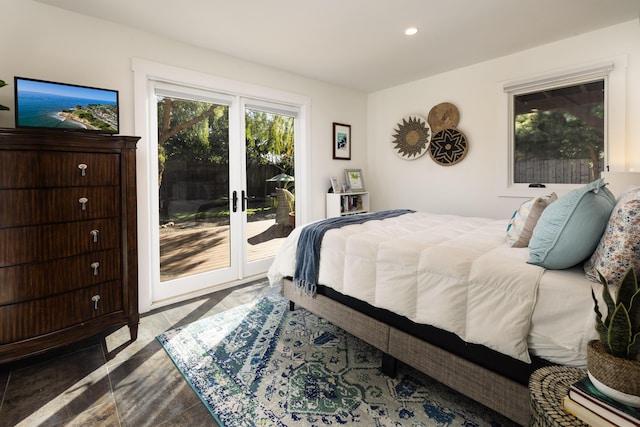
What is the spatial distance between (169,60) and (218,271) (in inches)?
84.7

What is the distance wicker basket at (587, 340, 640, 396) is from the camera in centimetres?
90

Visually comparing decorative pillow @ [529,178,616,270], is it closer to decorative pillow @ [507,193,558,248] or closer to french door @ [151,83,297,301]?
decorative pillow @ [507,193,558,248]

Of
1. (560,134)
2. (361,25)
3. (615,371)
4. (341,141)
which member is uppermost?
(361,25)

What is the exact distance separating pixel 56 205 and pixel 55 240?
8.6 inches

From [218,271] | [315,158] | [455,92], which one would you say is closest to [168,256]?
[218,271]

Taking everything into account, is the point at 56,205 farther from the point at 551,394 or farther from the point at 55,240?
the point at 551,394

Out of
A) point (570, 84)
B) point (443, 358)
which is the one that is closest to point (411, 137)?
point (570, 84)

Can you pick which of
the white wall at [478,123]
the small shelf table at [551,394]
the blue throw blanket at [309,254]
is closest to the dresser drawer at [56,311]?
the blue throw blanket at [309,254]

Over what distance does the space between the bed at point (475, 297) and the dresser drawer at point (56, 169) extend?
1.58 meters

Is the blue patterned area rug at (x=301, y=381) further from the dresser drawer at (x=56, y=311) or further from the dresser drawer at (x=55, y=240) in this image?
the dresser drawer at (x=55, y=240)

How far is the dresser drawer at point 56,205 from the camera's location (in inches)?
71.1

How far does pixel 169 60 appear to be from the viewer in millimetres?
2957

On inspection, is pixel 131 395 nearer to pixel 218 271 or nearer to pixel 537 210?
pixel 218 271

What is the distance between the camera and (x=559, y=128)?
3.29m
